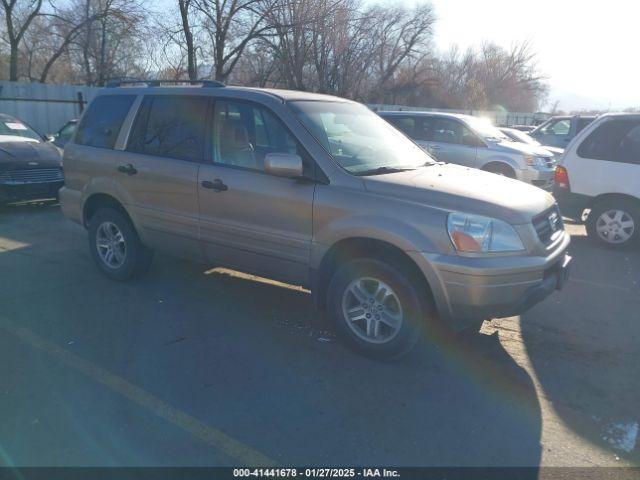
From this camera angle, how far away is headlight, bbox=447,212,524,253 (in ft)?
11.9

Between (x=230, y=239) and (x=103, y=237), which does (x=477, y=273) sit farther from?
(x=103, y=237)

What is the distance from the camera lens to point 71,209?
19.4 ft

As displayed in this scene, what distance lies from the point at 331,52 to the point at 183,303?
2258 centimetres

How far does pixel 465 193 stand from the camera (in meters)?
3.86

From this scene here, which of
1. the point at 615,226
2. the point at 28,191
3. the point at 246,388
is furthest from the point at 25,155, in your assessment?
the point at 615,226

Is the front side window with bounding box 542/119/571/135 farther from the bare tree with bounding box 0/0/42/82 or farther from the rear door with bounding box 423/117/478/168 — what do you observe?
the bare tree with bounding box 0/0/42/82

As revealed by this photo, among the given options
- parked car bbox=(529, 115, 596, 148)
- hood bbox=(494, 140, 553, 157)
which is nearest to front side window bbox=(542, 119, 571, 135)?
parked car bbox=(529, 115, 596, 148)

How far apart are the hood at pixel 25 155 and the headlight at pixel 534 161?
890cm

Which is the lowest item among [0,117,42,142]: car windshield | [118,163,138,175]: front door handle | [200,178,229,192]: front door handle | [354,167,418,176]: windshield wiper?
[200,178,229,192]: front door handle

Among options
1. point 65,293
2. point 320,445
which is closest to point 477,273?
point 320,445

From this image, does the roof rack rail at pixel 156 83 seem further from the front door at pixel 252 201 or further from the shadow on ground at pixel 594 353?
the shadow on ground at pixel 594 353

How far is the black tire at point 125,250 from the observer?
Result: 5461 millimetres

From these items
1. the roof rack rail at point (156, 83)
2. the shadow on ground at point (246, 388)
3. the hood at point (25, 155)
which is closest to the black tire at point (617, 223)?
the shadow on ground at point (246, 388)

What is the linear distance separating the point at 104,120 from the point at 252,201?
2.27m
